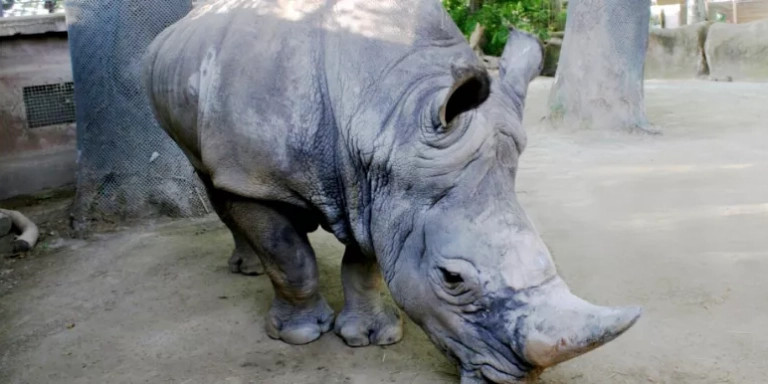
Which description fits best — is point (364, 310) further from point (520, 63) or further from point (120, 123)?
point (120, 123)

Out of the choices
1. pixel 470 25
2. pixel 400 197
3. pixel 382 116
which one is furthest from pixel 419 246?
pixel 470 25

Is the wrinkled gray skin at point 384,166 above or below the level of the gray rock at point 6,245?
above

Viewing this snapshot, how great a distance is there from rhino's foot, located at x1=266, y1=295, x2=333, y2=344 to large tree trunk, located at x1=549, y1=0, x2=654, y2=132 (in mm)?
6506

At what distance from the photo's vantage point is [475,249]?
2969 mm

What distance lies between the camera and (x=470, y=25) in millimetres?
17422

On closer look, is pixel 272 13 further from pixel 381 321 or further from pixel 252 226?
pixel 381 321

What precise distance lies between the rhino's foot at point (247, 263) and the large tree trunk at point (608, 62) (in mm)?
5848

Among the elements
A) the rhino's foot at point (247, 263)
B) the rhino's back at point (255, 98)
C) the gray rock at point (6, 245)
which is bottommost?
the gray rock at point (6, 245)

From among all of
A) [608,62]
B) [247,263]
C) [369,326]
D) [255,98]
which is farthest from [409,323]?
[608,62]

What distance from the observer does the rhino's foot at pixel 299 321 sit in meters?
4.09

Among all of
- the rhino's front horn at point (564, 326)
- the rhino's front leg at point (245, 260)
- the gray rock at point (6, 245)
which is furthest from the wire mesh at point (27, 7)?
the rhino's front horn at point (564, 326)

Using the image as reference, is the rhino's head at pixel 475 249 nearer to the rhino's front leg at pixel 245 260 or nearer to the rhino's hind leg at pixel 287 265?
the rhino's hind leg at pixel 287 265

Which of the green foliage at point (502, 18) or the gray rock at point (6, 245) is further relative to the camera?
the green foliage at point (502, 18)

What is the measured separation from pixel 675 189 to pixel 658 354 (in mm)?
3326
